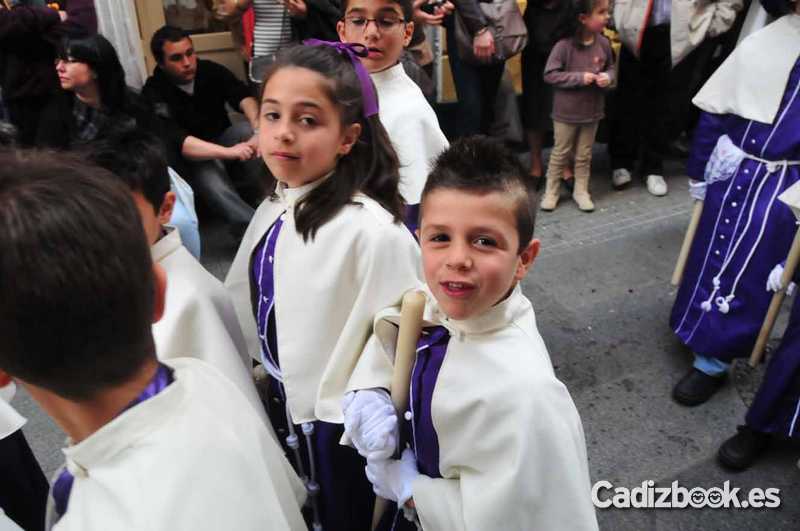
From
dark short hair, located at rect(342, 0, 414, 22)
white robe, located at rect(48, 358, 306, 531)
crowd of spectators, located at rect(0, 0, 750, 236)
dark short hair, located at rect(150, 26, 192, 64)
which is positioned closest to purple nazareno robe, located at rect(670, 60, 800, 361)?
dark short hair, located at rect(342, 0, 414, 22)

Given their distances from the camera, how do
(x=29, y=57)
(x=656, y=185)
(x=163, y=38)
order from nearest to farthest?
(x=29, y=57) → (x=163, y=38) → (x=656, y=185)

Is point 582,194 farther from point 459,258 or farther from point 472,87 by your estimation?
point 459,258

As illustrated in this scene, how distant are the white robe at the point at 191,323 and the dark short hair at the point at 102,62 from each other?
194cm

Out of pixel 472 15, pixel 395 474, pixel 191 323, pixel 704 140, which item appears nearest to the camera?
pixel 395 474

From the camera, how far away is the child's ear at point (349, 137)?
5.61ft

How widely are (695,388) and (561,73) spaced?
227 centimetres

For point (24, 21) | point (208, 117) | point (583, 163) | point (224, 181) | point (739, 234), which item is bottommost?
point (583, 163)

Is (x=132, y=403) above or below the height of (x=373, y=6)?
below

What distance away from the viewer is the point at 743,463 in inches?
98.5

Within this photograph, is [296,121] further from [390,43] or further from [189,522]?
[189,522]

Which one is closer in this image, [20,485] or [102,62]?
[20,485]

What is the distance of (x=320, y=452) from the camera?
1.84 metres

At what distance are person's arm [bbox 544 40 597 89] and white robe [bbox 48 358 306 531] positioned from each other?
147 inches

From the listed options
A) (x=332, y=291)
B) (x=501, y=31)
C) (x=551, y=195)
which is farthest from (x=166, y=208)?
(x=551, y=195)
